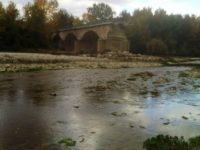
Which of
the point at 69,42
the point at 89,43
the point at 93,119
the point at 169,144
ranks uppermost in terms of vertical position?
the point at 69,42

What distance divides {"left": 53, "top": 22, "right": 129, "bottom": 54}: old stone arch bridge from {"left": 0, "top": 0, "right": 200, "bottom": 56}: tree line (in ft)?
11.8

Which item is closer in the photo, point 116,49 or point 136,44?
point 116,49

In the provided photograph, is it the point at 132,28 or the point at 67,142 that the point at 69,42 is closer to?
the point at 132,28

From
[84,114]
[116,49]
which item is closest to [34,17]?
[116,49]

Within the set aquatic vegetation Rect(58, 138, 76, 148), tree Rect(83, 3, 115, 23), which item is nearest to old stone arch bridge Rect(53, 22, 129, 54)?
tree Rect(83, 3, 115, 23)

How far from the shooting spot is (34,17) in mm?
84938

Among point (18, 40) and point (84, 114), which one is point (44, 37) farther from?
point (84, 114)

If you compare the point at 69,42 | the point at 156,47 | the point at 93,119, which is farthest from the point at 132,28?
the point at 93,119

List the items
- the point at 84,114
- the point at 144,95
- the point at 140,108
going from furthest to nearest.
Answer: the point at 144,95, the point at 140,108, the point at 84,114

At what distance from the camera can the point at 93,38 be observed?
106625 millimetres

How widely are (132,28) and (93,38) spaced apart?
1621cm

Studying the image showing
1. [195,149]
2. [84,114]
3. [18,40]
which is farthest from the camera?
[18,40]

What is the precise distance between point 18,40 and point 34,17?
10.4m

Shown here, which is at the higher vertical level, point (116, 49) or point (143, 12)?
point (143, 12)
